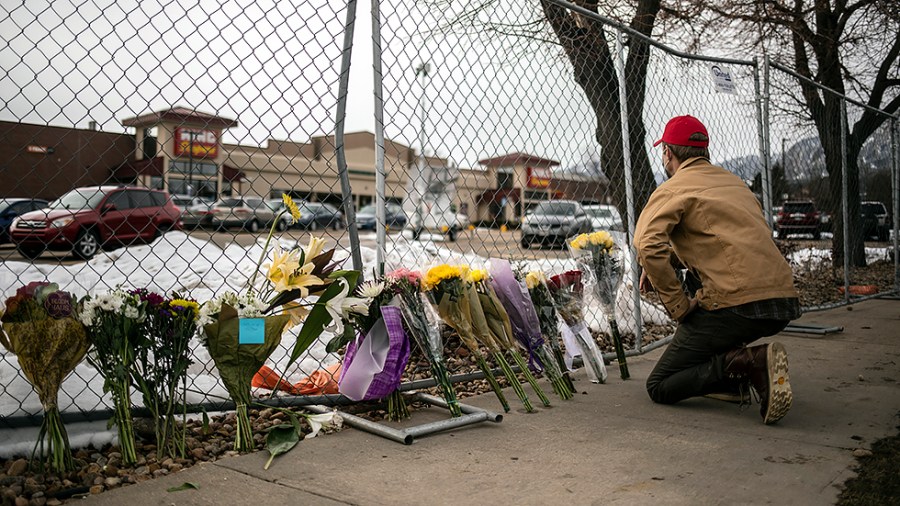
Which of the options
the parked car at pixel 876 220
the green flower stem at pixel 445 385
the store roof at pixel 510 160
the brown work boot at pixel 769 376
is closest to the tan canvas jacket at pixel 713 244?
the brown work boot at pixel 769 376

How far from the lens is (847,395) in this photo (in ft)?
13.5

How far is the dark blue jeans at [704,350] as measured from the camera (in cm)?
368

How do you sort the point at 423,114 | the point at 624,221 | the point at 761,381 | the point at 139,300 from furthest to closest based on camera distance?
the point at 624,221, the point at 423,114, the point at 761,381, the point at 139,300

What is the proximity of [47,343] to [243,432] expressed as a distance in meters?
0.83

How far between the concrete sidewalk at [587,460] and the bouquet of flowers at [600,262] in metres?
0.58

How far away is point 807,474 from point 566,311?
1.68 m

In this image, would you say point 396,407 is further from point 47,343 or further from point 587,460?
point 47,343

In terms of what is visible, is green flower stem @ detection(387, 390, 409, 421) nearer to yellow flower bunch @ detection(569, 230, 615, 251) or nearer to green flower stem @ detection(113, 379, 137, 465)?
green flower stem @ detection(113, 379, 137, 465)

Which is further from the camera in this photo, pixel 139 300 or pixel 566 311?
pixel 566 311

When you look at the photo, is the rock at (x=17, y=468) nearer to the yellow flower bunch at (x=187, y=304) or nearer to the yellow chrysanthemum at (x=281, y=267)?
the yellow flower bunch at (x=187, y=304)

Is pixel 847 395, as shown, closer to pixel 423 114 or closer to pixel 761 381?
pixel 761 381

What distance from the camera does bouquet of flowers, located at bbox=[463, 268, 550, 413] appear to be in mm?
3672

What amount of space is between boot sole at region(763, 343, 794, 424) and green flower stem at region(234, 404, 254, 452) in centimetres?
239

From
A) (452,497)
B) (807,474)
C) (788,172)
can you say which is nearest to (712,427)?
(807,474)
